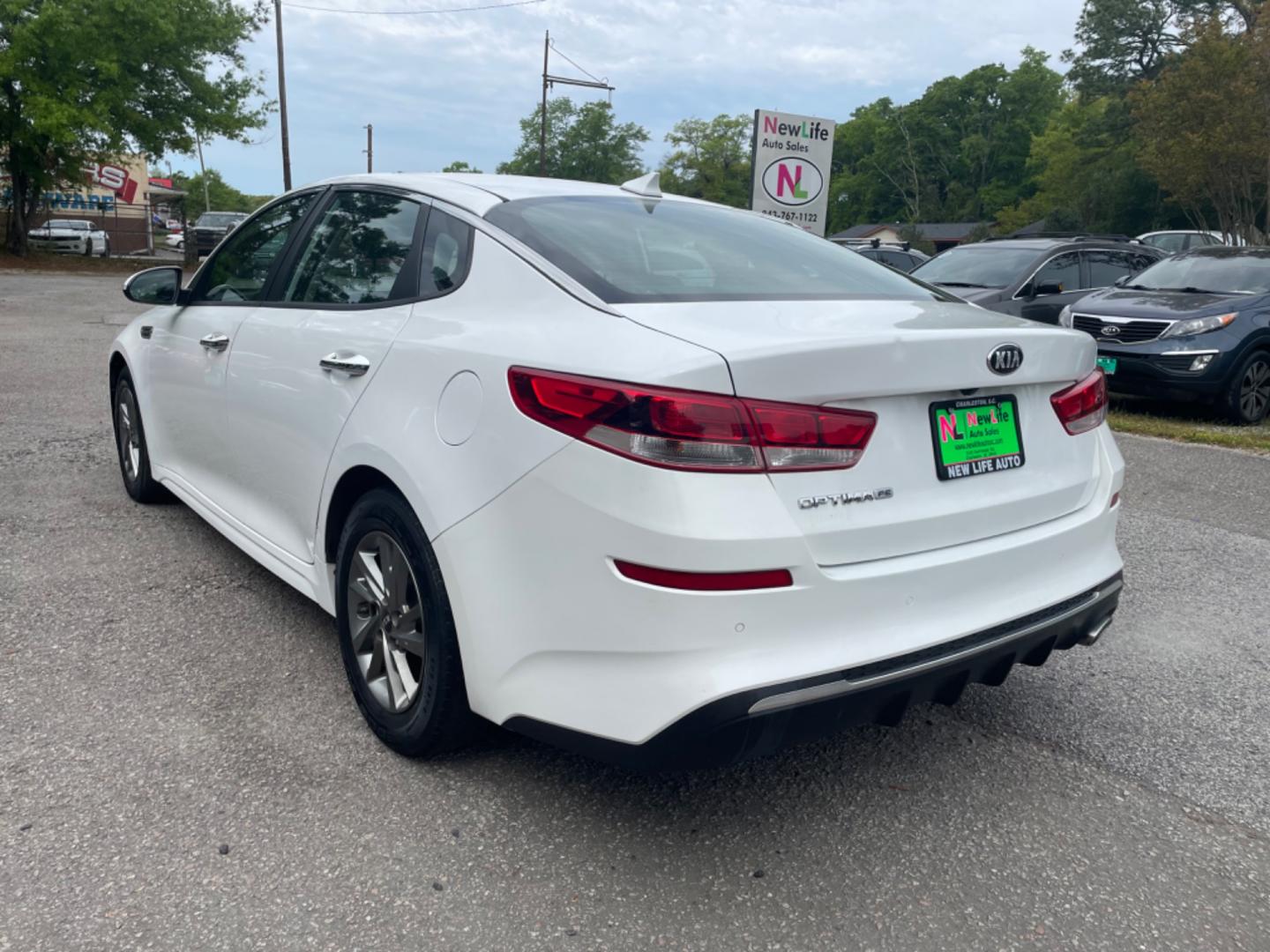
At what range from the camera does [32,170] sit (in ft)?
98.4

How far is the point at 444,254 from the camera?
2992mm

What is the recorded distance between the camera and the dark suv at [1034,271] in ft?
35.8

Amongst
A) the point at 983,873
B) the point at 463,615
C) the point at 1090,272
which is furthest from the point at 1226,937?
the point at 1090,272

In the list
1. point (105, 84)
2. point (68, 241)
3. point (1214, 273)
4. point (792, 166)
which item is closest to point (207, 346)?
point (792, 166)

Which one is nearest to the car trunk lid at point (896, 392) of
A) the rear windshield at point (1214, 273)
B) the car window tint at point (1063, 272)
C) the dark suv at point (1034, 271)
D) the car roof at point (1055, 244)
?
the dark suv at point (1034, 271)

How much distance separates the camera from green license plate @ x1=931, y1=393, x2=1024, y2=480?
247 centimetres

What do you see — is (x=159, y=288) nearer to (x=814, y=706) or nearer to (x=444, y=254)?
(x=444, y=254)

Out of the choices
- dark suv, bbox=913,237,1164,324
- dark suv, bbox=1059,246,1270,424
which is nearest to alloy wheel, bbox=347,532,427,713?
dark suv, bbox=1059,246,1270,424

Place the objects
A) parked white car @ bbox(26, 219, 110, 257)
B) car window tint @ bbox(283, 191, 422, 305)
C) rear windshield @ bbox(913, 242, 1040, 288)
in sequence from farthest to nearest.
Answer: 1. parked white car @ bbox(26, 219, 110, 257)
2. rear windshield @ bbox(913, 242, 1040, 288)
3. car window tint @ bbox(283, 191, 422, 305)

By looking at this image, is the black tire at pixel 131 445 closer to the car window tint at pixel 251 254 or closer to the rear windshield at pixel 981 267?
the car window tint at pixel 251 254

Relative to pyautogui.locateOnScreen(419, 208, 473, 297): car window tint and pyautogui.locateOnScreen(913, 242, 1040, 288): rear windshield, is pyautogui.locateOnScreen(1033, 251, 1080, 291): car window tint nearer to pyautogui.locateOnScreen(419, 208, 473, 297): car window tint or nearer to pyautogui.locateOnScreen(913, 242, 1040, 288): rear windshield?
pyautogui.locateOnScreen(913, 242, 1040, 288): rear windshield

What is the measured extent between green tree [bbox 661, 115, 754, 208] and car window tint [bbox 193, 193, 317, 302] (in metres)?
93.7

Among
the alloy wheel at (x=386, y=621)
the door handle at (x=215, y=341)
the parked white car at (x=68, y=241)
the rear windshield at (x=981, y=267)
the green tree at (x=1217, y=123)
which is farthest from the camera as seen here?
the parked white car at (x=68, y=241)

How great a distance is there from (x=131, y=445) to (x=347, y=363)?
2.85 meters
